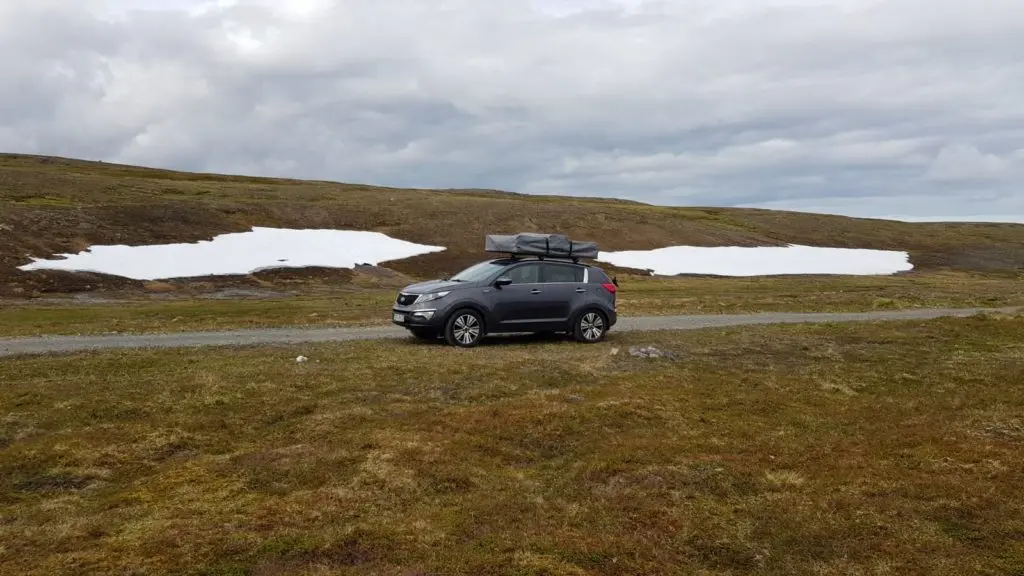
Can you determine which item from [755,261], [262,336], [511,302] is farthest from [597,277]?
[755,261]

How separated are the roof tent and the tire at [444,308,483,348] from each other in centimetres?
218

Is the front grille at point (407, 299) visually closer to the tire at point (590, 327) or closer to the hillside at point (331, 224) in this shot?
the tire at point (590, 327)

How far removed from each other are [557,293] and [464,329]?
7.55 feet

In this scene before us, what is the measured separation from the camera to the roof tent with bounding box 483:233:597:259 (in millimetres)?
17328

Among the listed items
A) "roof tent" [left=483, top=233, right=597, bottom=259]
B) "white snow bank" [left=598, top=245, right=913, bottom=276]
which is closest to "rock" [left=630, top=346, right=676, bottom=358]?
"roof tent" [left=483, top=233, right=597, bottom=259]

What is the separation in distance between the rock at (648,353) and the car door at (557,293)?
242cm

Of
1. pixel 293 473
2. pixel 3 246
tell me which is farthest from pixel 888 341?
pixel 3 246

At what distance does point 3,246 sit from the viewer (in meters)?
33.8

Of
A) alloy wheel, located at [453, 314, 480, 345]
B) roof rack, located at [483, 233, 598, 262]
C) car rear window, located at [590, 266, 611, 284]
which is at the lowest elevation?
alloy wheel, located at [453, 314, 480, 345]

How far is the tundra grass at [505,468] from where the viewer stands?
212 inches

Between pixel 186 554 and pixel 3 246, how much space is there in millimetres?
35204

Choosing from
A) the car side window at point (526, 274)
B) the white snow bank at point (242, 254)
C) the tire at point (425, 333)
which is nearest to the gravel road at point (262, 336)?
the tire at point (425, 333)

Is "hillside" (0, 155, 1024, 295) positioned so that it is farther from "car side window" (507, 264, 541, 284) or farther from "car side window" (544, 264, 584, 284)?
"car side window" (544, 264, 584, 284)

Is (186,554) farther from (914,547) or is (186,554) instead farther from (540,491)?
(914,547)
